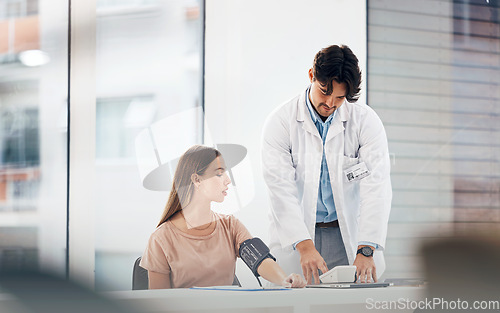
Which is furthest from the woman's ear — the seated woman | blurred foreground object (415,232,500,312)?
blurred foreground object (415,232,500,312)

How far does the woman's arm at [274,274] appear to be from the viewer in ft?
4.41

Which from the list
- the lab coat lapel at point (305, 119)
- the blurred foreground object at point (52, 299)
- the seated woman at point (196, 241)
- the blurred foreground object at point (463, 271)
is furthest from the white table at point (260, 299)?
the lab coat lapel at point (305, 119)

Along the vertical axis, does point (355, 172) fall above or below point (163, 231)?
above

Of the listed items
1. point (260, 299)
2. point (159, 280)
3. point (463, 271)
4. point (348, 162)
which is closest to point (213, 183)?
point (159, 280)

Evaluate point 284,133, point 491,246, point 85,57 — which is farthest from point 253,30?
point 491,246

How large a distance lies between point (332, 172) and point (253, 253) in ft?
1.38

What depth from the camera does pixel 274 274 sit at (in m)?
1.49

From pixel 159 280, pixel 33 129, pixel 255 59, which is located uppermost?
pixel 255 59

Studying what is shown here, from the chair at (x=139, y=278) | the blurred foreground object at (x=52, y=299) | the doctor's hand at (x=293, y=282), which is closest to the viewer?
the blurred foreground object at (x=52, y=299)

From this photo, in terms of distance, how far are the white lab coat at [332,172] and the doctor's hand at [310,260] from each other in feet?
0.16

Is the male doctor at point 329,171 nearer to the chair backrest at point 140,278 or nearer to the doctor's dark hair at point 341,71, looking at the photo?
the doctor's dark hair at point 341,71

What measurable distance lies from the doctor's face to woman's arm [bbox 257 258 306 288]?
0.58 meters

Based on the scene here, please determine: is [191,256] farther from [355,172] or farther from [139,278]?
[355,172]

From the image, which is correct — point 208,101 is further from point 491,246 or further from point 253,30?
point 491,246
